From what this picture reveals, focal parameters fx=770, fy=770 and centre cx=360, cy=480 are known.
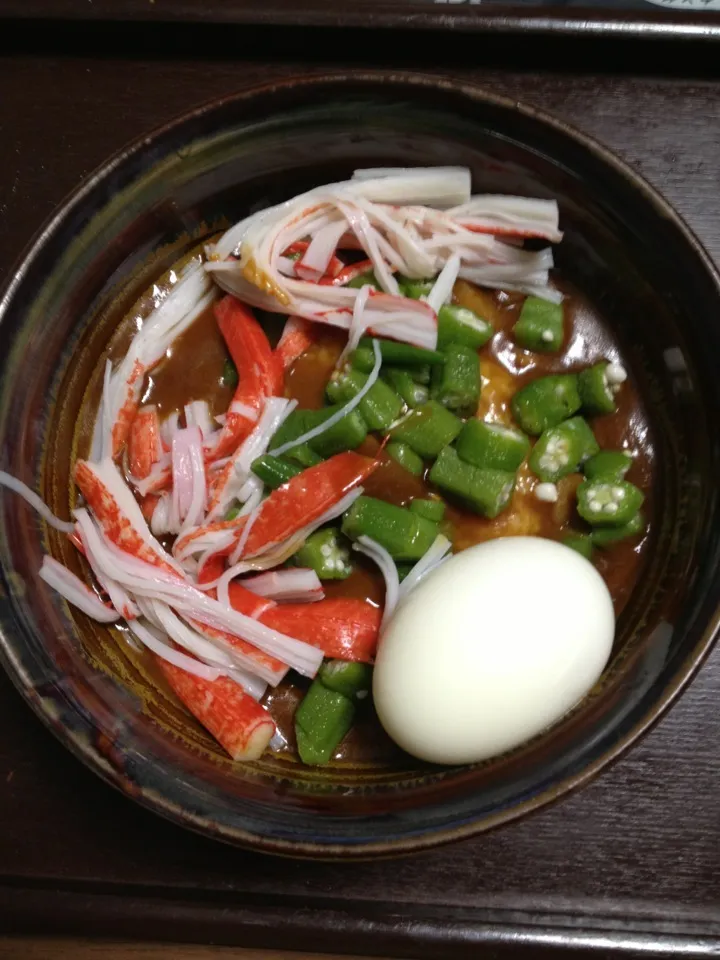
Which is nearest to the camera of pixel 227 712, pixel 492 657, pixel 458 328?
pixel 492 657

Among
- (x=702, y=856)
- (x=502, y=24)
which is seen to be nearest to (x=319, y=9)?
(x=502, y=24)

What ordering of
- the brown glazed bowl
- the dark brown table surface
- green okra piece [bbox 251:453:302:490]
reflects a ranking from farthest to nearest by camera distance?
green okra piece [bbox 251:453:302:490]
the dark brown table surface
the brown glazed bowl

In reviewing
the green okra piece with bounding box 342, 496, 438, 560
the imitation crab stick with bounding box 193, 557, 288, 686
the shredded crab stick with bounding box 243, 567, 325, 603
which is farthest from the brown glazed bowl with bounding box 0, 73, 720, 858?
the green okra piece with bounding box 342, 496, 438, 560

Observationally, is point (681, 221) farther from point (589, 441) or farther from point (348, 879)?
point (348, 879)

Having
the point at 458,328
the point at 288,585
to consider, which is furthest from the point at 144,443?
the point at 458,328

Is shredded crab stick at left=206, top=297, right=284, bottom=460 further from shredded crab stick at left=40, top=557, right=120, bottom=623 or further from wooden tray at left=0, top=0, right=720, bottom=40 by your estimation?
wooden tray at left=0, top=0, right=720, bottom=40

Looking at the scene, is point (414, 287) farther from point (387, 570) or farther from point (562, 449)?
point (387, 570)
